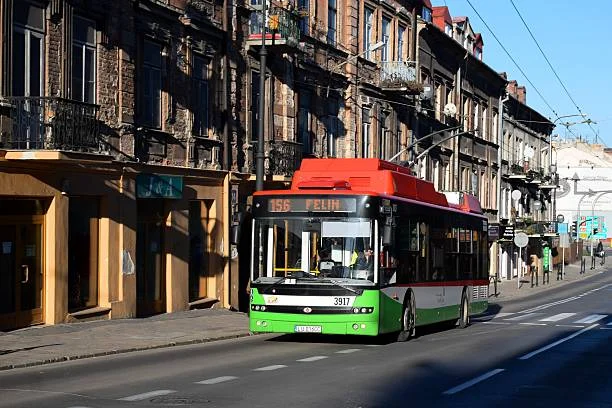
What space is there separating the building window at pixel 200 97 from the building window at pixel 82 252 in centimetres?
508

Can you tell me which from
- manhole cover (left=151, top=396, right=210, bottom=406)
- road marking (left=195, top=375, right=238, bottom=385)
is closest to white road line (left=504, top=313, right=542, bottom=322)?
road marking (left=195, top=375, right=238, bottom=385)

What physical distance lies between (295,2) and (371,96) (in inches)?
315

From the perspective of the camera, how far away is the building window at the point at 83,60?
71.1 ft

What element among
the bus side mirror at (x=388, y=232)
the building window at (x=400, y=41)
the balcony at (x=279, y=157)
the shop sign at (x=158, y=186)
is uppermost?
the building window at (x=400, y=41)

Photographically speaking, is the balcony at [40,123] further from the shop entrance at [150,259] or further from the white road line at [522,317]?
the white road line at [522,317]

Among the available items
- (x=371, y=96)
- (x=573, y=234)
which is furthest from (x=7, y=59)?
(x=573, y=234)

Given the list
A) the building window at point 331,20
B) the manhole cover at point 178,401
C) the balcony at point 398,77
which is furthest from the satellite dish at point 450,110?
the manhole cover at point 178,401

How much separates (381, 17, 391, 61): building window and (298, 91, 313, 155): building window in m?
8.57

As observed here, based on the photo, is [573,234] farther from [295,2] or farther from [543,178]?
[295,2]

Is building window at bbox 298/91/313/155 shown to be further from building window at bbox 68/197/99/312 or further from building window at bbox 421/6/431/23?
building window at bbox 421/6/431/23

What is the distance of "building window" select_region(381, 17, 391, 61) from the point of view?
139 ft

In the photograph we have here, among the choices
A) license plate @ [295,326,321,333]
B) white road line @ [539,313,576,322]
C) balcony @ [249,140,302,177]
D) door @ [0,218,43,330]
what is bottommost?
white road line @ [539,313,576,322]

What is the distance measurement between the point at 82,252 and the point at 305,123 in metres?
13.8

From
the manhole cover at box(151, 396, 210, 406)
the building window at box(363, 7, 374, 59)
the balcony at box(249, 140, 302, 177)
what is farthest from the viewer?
the building window at box(363, 7, 374, 59)
